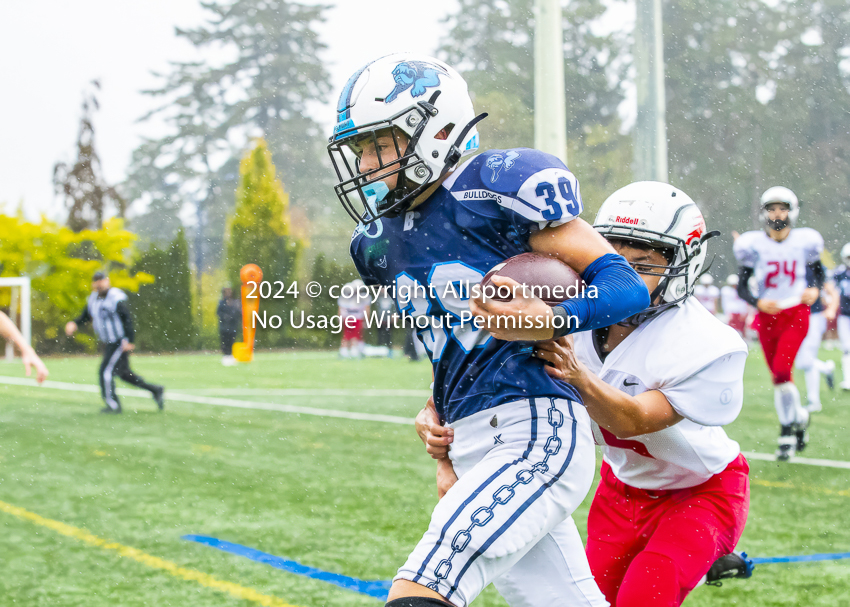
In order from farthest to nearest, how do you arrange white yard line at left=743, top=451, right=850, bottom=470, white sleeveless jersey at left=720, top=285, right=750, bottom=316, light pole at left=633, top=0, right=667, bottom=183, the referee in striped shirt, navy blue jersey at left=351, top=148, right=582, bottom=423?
1. white sleeveless jersey at left=720, top=285, right=750, bottom=316
2. the referee in striped shirt
3. light pole at left=633, top=0, right=667, bottom=183
4. white yard line at left=743, top=451, right=850, bottom=470
5. navy blue jersey at left=351, top=148, right=582, bottom=423

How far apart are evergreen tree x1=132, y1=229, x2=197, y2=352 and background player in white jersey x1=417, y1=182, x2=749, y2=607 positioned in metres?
22.9

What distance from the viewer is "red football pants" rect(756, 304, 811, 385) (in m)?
6.59

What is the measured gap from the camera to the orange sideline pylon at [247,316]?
65.7 feet

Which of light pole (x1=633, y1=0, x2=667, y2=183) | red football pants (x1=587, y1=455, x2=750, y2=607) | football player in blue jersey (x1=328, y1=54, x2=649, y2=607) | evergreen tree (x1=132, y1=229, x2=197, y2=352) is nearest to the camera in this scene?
football player in blue jersey (x1=328, y1=54, x2=649, y2=607)

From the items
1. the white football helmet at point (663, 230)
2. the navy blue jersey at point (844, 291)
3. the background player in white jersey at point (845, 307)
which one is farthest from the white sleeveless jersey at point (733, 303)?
the white football helmet at point (663, 230)

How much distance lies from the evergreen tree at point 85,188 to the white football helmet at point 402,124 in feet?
100

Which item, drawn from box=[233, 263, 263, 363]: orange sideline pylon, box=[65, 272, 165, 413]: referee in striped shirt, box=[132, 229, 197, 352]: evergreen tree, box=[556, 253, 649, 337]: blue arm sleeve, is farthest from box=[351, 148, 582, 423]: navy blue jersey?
box=[132, 229, 197, 352]: evergreen tree

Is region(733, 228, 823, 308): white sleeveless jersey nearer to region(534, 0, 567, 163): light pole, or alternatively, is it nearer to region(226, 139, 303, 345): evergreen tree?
region(534, 0, 567, 163): light pole

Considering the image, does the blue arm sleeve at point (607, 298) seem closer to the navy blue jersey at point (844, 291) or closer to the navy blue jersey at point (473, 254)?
the navy blue jersey at point (473, 254)

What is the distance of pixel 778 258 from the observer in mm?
7219

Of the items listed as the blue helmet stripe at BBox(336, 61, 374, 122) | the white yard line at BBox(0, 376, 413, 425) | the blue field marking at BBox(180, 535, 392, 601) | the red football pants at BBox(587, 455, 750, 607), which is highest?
the blue helmet stripe at BBox(336, 61, 374, 122)

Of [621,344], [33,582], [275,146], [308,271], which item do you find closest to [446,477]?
[621,344]

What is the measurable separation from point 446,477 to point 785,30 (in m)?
32.1

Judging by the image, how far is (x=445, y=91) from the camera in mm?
2119
